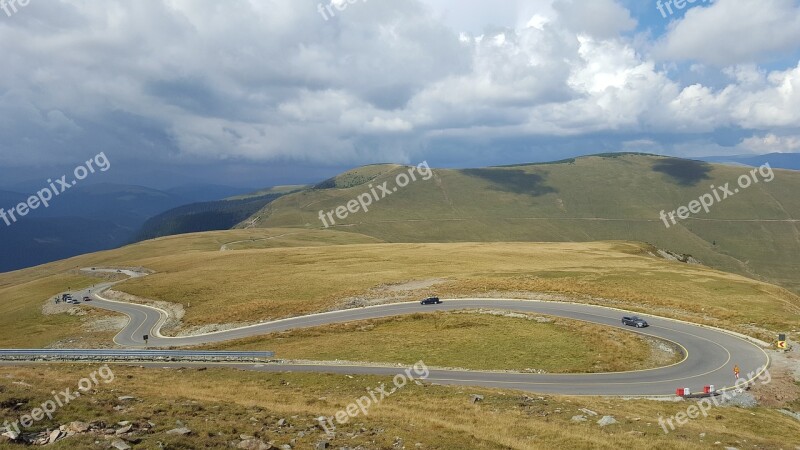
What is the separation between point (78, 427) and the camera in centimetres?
2147

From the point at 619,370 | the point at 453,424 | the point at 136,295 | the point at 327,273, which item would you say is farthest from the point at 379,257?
the point at 453,424

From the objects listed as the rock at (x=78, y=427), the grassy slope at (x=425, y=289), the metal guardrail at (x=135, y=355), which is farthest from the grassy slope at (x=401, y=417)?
the grassy slope at (x=425, y=289)

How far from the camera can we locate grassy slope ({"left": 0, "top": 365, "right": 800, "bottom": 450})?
2367cm

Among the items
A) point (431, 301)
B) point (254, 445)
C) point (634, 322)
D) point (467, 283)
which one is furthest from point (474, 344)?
point (254, 445)

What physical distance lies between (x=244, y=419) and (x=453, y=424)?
1232 cm

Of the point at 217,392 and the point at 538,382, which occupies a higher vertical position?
the point at 217,392

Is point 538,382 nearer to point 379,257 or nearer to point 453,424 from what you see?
point 453,424

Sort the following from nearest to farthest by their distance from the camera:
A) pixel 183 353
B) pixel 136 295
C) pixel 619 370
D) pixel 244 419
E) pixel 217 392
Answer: pixel 244 419 → pixel 217 392 → pixel 619 370 → pixel 183 353 → pixel 136 295

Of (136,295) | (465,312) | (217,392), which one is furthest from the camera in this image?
(136,295)

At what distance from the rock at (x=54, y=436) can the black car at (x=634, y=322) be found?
61.0 metres

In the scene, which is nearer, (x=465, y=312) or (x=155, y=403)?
(x=155, y=403)

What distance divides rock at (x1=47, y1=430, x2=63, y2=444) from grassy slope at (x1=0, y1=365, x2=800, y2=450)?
0.98 metres

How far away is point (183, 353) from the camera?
178 ft

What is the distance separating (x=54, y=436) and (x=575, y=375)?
4116 cm
